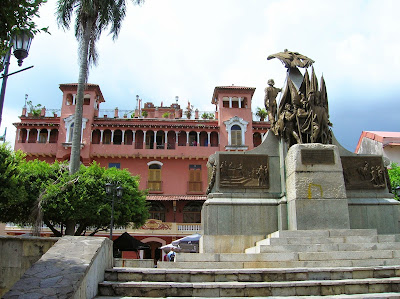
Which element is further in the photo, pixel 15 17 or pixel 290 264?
pixel 290 264

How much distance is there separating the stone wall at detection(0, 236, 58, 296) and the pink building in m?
30.2

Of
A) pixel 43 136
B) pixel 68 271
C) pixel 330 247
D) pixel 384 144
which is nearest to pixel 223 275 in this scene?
pixel 68 271

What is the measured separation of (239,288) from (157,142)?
34952 mm

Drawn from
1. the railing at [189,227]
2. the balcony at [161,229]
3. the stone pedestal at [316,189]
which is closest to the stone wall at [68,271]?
the stone pedestal at [316,189]

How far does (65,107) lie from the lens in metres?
39.6

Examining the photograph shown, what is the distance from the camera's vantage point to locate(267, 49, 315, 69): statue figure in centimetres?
1182

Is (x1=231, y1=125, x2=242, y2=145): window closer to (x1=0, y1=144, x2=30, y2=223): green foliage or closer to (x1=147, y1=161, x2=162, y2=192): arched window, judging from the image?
(x1=147, y1=161, x2=162, y2=192): arched window

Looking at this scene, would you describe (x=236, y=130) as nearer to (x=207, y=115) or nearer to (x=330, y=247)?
(x=207, y=115)

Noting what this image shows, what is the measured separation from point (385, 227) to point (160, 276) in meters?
6.84

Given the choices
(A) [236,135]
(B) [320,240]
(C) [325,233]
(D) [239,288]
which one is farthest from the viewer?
(A) [236,135]

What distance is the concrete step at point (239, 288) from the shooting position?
19.9 ft

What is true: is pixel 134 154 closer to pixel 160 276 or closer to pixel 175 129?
pixel 175 129

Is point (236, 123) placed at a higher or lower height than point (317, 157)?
higher

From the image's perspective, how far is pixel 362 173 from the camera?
11.0 meters
